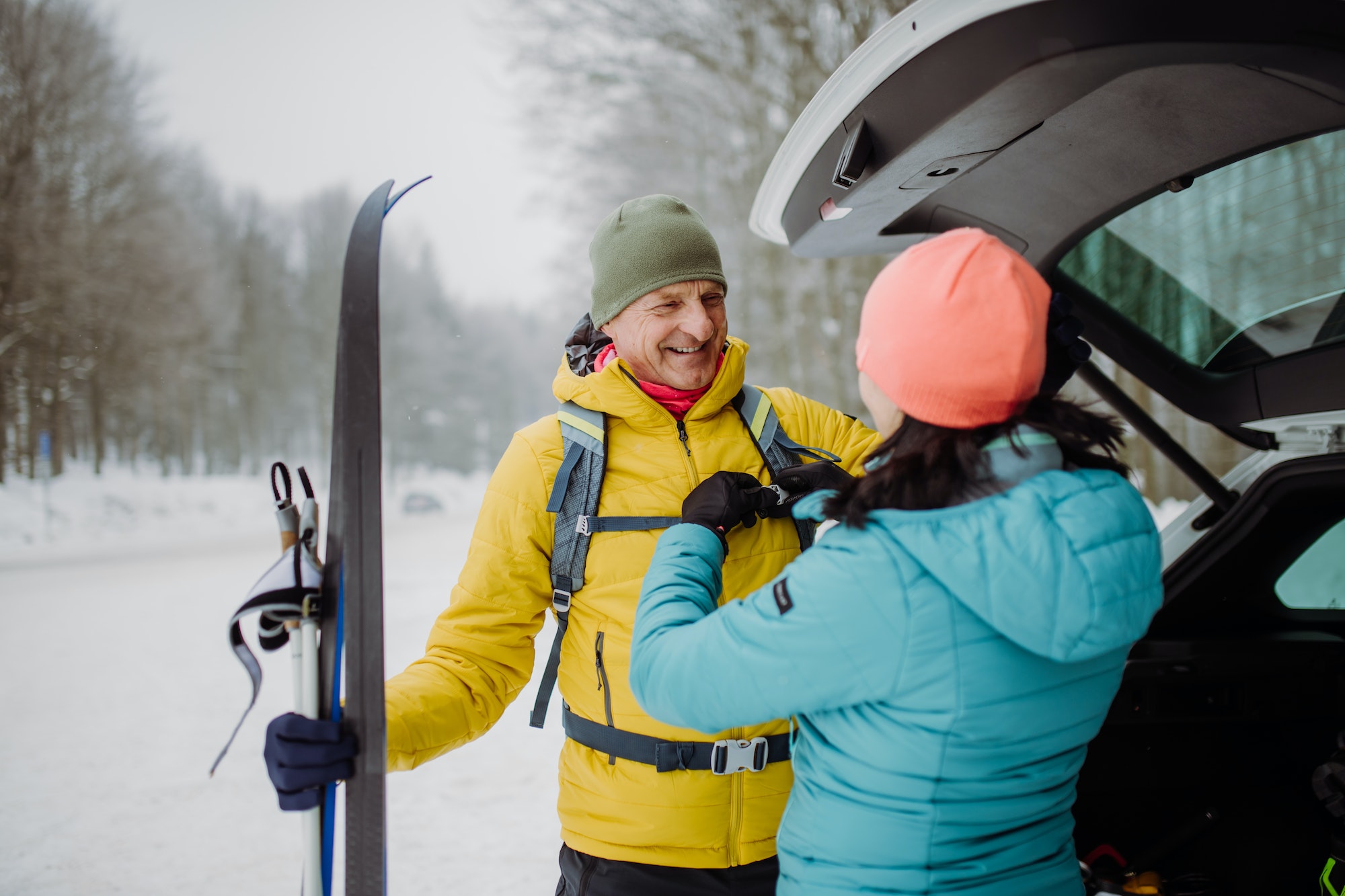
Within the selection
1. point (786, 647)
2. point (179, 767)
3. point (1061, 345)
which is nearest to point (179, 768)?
point (179, 767)

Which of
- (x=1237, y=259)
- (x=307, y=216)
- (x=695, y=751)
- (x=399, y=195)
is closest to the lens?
(x=399, y=195)

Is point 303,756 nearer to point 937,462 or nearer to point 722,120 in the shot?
point 937,462

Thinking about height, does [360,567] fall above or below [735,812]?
above

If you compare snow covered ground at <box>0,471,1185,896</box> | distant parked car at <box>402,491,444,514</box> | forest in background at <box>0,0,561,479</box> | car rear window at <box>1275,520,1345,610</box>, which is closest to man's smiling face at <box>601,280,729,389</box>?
car rear window at <box>1275,520,1345,610</box>

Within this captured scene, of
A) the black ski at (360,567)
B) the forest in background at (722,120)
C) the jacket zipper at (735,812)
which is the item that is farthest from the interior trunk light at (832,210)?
the forest in background at (722,120)

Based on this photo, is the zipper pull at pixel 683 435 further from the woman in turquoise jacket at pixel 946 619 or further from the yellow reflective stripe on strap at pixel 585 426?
the woman in turquoise jacket at pixel 946 619

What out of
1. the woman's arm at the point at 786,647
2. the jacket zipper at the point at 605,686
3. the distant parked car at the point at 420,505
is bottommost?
the distant parked car at the point at 420,505

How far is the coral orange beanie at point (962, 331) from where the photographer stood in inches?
39.2

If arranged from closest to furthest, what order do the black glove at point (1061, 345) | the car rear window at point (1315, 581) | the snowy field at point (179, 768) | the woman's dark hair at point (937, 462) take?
the woman's dark hair at point (937, 462) → the black glove at point (1061, 345) → the car rear window at point (1315, 581) → the snowy field at point (179, 768)

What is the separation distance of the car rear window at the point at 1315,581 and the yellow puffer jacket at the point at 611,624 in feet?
5.40

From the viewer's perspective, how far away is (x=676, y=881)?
1.52 m

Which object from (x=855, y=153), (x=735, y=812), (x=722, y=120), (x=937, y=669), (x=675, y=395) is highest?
(x=722, y=120)

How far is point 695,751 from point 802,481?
1.88 ft

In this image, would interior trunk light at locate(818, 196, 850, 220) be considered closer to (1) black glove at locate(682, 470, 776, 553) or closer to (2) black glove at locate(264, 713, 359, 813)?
(1) black glove at locate(682, 470, 776, 553)
